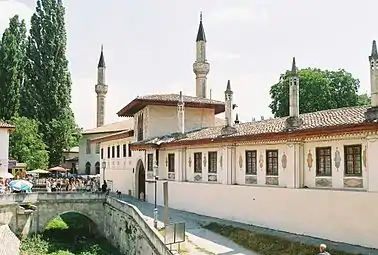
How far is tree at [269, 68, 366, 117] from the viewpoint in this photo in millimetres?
42344

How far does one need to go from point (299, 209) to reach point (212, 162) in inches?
272

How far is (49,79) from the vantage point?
4588 cm

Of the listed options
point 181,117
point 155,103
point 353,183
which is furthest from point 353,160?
point 155,103

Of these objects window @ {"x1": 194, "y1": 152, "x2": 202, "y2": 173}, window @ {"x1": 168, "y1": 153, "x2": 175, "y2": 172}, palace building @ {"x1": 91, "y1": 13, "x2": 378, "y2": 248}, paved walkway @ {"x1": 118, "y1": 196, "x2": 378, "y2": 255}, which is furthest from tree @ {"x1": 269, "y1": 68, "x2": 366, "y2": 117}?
paved walkway @ {"x1": 118, "y1": 196, "x2": 378, "y2": 255}

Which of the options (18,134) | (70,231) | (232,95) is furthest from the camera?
(18,134)

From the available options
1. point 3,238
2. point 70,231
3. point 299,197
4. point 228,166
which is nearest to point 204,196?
point 228,166

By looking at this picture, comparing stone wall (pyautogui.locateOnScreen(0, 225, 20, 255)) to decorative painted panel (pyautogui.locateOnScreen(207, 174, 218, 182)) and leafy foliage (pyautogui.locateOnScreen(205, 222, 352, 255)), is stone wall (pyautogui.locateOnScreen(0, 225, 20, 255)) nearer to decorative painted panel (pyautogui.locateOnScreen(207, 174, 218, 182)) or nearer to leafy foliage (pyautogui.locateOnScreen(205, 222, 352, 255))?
leafy foliage (pyautogui.locateOnScreen(205, 222, 352, 255))

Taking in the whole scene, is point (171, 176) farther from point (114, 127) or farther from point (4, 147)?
point (114, 127)

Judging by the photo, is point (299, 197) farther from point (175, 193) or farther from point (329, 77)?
point (329, 77)

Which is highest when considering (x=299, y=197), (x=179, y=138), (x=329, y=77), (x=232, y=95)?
(x=329, y=77)

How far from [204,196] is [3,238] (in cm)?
986

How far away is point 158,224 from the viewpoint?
20453 millimetres

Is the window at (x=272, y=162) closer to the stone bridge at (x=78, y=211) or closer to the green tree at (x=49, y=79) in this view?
the stone bridge at (x=78, y=211)

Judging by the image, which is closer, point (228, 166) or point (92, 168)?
point (228, 166)
